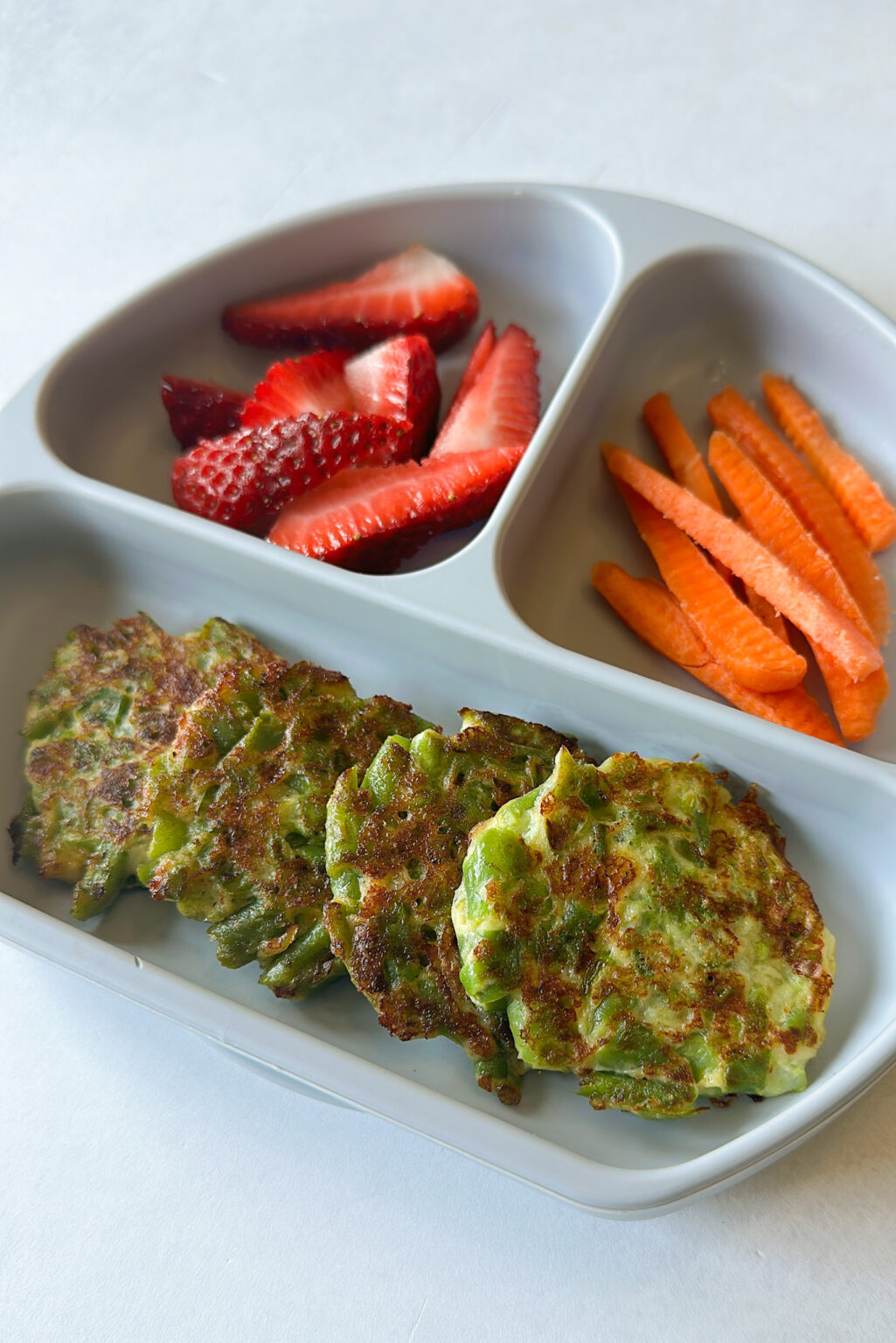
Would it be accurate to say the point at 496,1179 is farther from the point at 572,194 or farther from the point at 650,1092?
the point at 572,194

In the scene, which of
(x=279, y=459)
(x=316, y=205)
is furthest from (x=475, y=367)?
(x=316, y=205)

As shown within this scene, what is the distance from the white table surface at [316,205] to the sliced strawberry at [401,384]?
23.3 inches

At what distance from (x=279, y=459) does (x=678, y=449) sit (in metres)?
0.73

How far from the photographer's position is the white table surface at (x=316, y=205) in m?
1.50

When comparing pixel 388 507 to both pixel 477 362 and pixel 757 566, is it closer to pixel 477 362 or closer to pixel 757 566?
pixel 477 362

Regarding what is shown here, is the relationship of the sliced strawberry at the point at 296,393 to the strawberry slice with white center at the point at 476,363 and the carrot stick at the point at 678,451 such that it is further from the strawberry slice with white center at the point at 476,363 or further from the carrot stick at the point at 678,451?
the carrot stick at the point at 678,451

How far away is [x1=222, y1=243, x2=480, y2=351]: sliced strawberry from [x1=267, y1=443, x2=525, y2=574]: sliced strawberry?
1.29 feet

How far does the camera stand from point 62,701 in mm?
1806

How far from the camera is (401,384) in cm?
198

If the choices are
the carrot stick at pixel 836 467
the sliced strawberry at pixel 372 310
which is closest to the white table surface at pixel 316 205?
the sliced strawberry at pixel 372 310

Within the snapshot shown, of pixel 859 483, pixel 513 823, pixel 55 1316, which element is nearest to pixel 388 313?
pixel 859 483

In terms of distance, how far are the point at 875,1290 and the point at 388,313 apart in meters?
1.83

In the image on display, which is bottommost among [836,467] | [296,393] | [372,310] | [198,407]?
[198,407]

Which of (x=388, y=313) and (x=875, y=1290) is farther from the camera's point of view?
(x=388, y=313)
